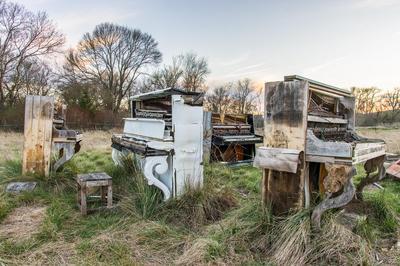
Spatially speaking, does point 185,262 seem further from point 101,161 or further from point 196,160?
point 101,161

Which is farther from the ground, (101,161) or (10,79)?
(10,79)

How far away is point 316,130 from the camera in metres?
2.84

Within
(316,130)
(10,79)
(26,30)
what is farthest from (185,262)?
(26,30)

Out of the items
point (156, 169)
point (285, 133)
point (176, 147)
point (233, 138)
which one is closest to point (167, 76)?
point (233, 138)

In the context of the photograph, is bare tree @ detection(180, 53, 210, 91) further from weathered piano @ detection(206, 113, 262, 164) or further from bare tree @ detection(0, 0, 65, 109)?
weathered piano @ detection(206, 113, 262, 164)

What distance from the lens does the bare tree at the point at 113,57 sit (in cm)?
2177

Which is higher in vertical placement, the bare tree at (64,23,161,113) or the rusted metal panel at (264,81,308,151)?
the bare tree at (64,23,161,113)

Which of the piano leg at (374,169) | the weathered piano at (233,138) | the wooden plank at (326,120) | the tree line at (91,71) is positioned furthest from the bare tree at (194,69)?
the wooden plank at (326,120)

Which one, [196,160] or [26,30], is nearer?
[196,160]

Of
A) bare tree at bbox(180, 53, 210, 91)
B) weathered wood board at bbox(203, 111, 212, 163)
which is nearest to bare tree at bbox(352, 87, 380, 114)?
bare tree at bbox(180, 53, 210, 91)

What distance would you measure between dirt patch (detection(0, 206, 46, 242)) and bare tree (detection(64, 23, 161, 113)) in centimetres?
1832

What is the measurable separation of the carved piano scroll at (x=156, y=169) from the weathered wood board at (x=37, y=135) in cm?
214

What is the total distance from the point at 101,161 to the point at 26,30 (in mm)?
16442

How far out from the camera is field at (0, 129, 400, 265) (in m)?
2.32
